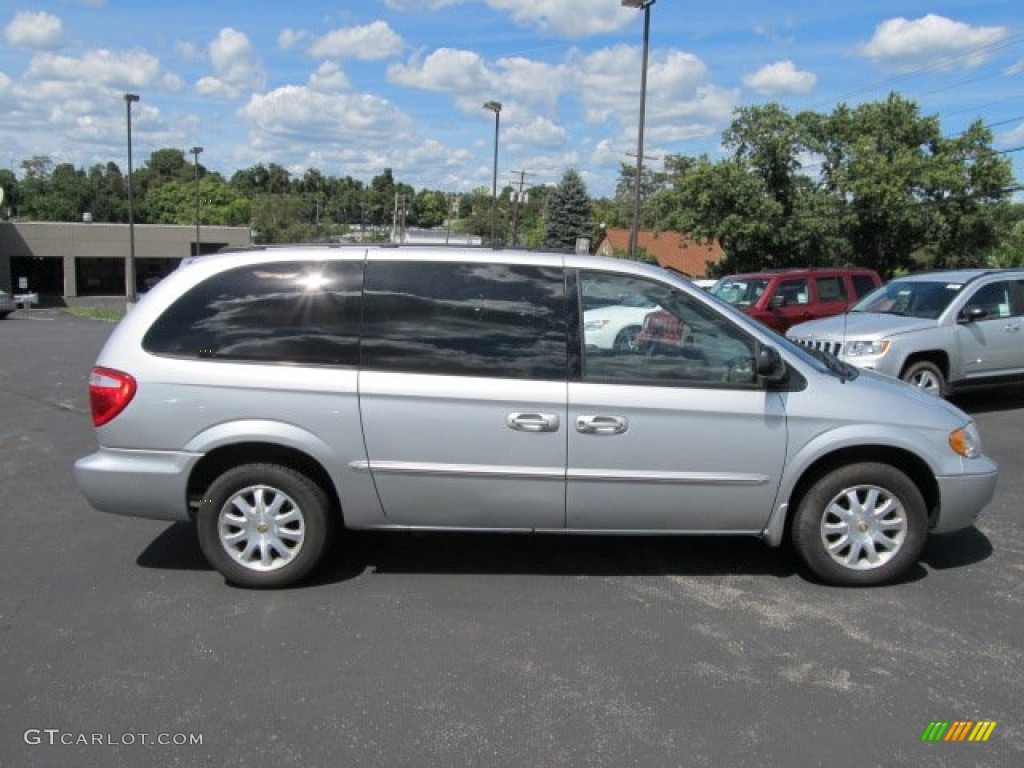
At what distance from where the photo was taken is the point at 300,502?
14.3 feet

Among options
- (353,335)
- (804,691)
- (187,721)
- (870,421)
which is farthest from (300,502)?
(870,421)

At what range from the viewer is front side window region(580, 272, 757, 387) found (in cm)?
435

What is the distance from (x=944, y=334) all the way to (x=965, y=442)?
17.6ft

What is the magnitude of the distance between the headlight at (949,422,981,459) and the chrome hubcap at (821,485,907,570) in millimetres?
450

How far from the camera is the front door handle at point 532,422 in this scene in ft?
13.9

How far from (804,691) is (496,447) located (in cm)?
180

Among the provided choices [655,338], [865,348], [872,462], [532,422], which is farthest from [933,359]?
[532,422]

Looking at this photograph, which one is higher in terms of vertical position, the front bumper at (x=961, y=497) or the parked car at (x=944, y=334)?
the parked car at (x=944, y=334)

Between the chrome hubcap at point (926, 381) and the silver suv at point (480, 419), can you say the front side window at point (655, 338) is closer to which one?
the silver suv at point (480, 419)

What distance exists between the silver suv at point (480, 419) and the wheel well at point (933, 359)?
5089 mm

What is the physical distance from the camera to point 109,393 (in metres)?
Result: 4.32

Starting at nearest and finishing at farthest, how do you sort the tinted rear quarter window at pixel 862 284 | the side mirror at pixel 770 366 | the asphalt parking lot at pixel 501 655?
the asphalt parking lot at pixel 501 655
the side mirror at pixel 770 366
the tinted rear quarter window at pixel 862 284

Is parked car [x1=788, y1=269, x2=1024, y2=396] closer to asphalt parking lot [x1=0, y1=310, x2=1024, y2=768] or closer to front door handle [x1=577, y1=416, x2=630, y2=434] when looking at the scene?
asphalt parking lot [x1=0, y1=310, x2=1024, y2=768]

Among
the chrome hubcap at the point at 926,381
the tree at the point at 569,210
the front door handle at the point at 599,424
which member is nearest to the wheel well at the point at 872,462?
the front door handle at the point at 599,424
